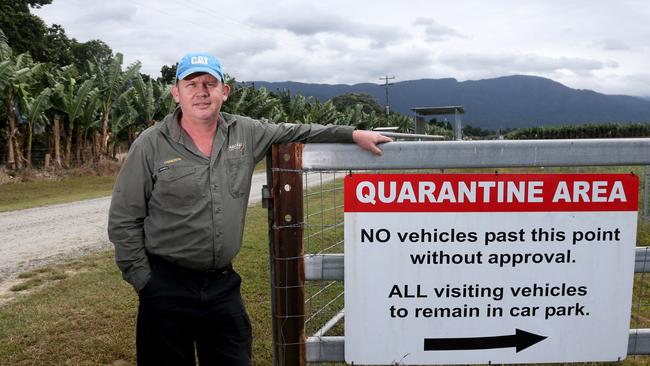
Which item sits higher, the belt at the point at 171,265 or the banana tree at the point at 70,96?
the banana tree at the point at 70,96

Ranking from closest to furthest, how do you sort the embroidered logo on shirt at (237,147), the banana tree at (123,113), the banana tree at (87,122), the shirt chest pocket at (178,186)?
the shirt chest pocket at (178,186) → the embroidered logo on shirt at (237,147) → the banana tree at (87,122) → the banana tree at (123,113)

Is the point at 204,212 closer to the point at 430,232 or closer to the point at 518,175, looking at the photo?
the point at 430,232

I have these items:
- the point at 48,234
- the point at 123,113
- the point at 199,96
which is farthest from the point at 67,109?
the point at 199,96

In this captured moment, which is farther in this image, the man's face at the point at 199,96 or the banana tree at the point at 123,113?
the banana tree at the point at 123,113

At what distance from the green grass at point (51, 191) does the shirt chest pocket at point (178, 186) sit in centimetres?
1108

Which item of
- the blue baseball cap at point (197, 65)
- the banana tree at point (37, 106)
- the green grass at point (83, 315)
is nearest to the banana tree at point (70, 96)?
the banana tree at point (37, 106)

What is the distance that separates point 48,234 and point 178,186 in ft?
24.5

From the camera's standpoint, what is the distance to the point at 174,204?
2.29 metres

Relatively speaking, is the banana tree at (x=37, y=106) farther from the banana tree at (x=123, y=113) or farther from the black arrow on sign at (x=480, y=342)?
the black arrow on sign at (x=480, y=342)

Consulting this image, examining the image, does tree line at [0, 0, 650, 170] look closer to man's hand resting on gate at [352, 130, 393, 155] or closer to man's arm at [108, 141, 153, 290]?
man's arm at [108, 141, 153, 290]

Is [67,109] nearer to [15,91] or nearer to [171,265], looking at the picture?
[15,91]

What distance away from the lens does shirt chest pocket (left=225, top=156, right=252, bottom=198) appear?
236 cm

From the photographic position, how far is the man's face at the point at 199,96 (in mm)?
2352

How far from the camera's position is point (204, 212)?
90.1 inches
